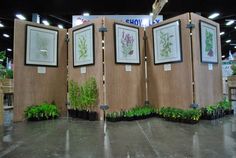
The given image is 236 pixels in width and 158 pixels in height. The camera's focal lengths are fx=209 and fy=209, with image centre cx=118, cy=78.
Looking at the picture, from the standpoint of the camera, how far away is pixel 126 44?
4242 millimetres

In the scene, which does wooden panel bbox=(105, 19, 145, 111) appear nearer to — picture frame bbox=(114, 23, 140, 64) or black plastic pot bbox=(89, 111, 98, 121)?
picture frame bbox=(114, 23, 140, 64)

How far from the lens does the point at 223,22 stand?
12258 mm

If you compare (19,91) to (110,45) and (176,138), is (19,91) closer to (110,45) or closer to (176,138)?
(110,45)

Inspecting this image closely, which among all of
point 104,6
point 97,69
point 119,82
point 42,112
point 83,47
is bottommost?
point 42,112

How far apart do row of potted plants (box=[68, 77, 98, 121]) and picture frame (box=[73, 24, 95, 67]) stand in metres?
0.41

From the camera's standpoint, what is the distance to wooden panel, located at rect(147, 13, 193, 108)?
12.7ft

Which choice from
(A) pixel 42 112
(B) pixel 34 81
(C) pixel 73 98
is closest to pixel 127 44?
(C) pixel 73 98

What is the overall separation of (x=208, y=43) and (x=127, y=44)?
1.61 meters

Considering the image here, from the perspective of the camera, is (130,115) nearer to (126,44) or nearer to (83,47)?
(126,44)

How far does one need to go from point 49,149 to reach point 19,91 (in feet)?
7.46

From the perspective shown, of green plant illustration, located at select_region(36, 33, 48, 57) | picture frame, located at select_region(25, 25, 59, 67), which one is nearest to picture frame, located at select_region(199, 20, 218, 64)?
picture frame, located at select_region(25, 25, 59, 67)

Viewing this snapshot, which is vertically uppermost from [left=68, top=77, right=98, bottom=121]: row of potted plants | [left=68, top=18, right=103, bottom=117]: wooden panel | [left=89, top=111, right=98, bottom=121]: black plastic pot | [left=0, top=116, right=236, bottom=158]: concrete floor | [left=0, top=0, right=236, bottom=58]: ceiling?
[left=0, top=0, right=236, bottom=58]: ceiling

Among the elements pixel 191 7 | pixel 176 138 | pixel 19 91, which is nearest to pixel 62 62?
pixel 19 91

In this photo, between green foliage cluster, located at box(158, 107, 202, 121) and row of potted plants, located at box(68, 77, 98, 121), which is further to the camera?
row of potted plants, located at box(68, 77, 98, 121)
